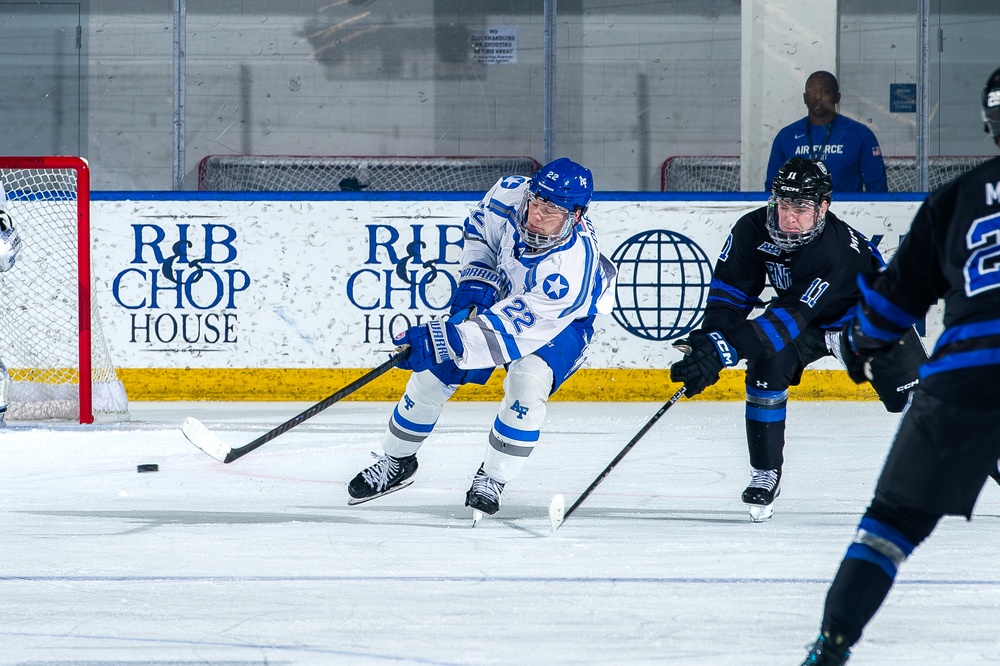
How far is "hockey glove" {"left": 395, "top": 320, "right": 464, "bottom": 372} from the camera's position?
309 centimetres

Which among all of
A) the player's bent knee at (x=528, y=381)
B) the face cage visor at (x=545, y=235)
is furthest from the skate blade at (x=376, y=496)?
the face cage visor at (x=545, y=235)

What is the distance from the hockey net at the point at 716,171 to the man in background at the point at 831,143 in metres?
3.38

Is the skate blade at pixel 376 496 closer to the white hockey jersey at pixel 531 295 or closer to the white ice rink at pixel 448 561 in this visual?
the white ice rink at pixel 448 561

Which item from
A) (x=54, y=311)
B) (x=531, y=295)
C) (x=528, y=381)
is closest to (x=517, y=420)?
(x=528, y=381)

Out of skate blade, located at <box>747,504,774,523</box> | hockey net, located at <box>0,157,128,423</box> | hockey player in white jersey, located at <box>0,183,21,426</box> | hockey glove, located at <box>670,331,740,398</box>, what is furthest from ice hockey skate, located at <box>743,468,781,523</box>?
hockey net, located at <box>0,157,128,423</box>

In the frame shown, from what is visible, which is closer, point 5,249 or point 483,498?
point 483,498

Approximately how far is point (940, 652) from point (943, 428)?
528 mm

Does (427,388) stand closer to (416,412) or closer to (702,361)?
(416,412)

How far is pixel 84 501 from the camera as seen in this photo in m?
3.52

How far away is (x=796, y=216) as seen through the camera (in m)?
3.29

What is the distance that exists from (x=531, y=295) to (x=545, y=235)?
0.15m

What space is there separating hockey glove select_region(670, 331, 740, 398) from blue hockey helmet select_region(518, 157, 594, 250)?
41 centimetres

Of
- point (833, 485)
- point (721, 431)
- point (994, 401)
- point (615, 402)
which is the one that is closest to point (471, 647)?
point (994, 401)

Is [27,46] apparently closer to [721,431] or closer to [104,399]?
[104,399]
